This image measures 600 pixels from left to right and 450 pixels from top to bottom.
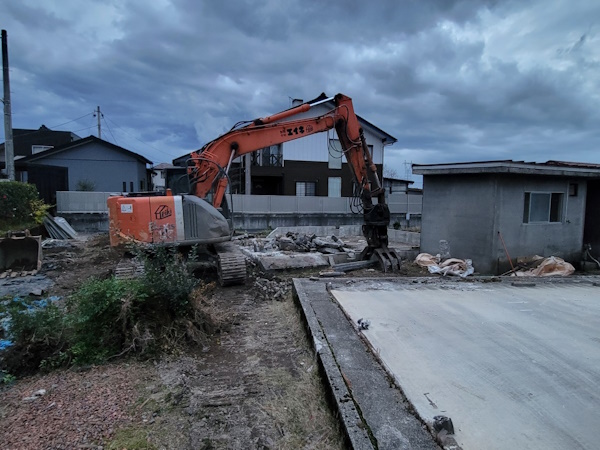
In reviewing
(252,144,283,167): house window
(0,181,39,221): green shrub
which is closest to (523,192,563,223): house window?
(0,181,39,221): green shrub

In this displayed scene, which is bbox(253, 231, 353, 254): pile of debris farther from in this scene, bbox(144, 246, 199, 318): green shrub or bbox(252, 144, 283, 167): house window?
bbox(252, 144, 283, 167): house window

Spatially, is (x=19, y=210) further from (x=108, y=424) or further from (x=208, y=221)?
(x=108, y=424)

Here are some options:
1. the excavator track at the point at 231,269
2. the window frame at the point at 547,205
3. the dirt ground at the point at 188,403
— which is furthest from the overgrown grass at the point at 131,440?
the window frame at the point at 547,205

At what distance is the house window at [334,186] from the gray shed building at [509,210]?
43.9ft

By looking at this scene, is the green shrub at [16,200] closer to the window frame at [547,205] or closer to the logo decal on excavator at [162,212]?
the logo decal on excavator at [162,212]

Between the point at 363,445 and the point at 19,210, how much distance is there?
14.1m

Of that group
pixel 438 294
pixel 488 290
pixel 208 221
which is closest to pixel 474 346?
pixel 438 294

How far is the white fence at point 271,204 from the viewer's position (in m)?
16.9

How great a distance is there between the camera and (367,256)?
361 inches

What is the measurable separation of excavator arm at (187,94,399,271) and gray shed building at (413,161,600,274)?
179cm

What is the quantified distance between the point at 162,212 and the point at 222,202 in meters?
1.63

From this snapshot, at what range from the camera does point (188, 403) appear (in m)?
3.09

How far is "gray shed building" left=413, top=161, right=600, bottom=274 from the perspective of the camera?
8.55m

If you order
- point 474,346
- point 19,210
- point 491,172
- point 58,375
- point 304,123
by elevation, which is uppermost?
point 304,123
